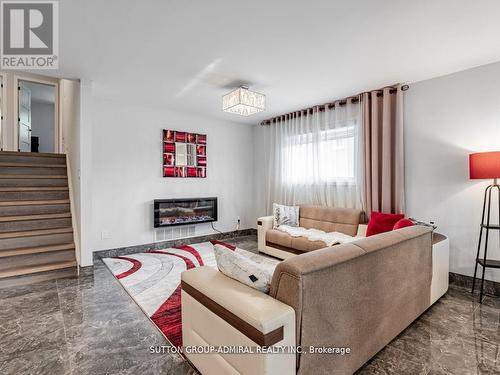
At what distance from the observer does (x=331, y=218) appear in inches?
163

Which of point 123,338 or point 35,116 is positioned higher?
point 35,116

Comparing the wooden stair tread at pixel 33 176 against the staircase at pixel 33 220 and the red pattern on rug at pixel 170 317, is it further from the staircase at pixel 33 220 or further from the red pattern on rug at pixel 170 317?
the red pattern on rug at pixel 170 317

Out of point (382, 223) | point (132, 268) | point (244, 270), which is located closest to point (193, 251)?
point (132, 268)

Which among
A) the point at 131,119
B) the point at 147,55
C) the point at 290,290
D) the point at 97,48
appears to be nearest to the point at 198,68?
the point at 147,55

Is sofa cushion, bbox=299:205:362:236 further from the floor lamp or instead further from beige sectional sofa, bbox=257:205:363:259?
the floor lamp

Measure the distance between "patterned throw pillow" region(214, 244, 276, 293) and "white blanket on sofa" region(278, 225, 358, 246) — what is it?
196cm

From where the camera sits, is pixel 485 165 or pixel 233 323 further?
pixel 485 165

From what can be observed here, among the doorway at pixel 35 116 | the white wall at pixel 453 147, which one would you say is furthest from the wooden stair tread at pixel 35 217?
the white wall at pixel 453 147

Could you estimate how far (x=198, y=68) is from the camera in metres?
3.03

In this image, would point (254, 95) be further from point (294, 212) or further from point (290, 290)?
point (290, 290)

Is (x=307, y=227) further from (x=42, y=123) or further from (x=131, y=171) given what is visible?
(x=42, y=123)

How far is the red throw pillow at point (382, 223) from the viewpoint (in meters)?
3.29

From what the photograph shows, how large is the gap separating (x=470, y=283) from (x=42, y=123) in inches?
394

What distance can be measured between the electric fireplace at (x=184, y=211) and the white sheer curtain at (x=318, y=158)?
4.04ft
